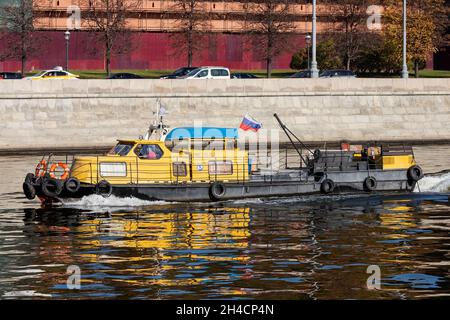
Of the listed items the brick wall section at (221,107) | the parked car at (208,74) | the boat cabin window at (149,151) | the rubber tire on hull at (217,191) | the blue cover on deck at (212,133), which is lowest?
the rubber tire on hull at (217,191)

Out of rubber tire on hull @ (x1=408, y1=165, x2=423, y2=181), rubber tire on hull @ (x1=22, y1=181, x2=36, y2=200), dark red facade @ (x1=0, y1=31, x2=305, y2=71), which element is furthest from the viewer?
dark red facade @ (x1=0, y1=31, x2=305, y2=71)

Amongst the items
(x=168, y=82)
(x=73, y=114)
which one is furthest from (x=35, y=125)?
(x=168, y=82)

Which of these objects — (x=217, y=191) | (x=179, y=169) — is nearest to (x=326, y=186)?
(x=217, y=191)

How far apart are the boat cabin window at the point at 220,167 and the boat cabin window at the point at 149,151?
180 cm

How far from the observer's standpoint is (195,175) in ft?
129

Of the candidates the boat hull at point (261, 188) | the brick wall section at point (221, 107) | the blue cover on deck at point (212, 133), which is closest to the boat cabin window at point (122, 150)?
the boat hull at point (261, 188)

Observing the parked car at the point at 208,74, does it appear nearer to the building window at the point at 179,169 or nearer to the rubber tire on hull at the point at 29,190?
the building window at the point at 179,169

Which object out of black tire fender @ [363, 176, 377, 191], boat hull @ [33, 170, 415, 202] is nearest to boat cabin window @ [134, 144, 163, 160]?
boat hull @ [33, 170, 415, 202]

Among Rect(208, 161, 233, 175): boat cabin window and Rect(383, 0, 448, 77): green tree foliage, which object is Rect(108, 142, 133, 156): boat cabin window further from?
Rect(383, 0, 448, 77): green tree foliage

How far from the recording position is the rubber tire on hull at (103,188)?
37812 millimetres

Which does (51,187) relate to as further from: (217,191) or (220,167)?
Result: (220,167)

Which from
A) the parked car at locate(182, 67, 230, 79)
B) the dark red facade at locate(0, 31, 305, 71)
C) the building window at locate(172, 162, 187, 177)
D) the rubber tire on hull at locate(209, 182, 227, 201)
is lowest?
the rubber tire on hull at locate(209, 182, 227, 201)

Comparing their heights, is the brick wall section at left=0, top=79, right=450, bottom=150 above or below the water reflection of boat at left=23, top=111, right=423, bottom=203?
above

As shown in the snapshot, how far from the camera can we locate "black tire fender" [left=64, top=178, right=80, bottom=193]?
37531 millimetres
